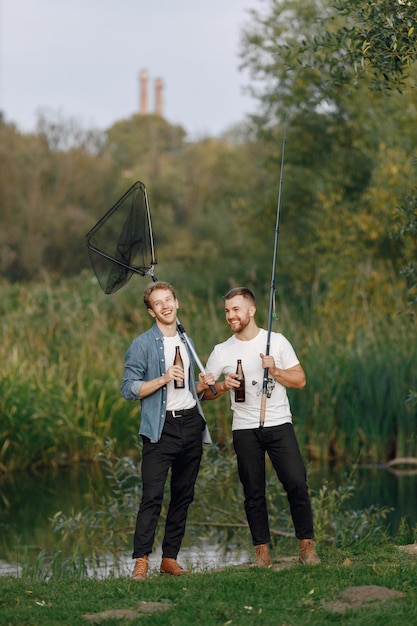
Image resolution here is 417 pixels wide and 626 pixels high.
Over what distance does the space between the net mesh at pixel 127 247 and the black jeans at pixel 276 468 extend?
3.76 ft

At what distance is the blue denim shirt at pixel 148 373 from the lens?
19.3ft

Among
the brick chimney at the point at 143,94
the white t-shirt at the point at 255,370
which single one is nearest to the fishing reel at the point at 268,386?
the white t-shirt at the point at 255,370

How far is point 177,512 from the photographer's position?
6105 mm

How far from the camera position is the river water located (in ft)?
29.0

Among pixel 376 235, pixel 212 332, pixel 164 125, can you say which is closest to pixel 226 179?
pixel 164 125

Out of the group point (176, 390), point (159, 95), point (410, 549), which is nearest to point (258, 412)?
point (176, 390)

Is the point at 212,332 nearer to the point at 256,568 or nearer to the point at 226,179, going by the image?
the point at 256,568

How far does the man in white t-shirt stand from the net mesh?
2.23ft

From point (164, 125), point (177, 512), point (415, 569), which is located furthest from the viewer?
point (164, 125)

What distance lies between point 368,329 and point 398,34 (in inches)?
283

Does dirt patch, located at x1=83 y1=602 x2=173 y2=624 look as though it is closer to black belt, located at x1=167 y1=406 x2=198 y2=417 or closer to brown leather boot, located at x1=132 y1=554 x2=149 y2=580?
brown leather boot, located at x1=132 y1=554 x2=149 y2=580

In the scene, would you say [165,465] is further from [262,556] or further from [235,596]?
[235,596]

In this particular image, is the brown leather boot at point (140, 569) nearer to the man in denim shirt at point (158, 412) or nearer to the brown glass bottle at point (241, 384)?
Answer: the man in denim shirt at point (158, 412)

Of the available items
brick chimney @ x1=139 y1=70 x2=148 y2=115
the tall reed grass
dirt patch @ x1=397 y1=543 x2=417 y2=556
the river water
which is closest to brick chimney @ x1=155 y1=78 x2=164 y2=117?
brick chimney @ x1=139 y1=70 x2=148 y2=115
